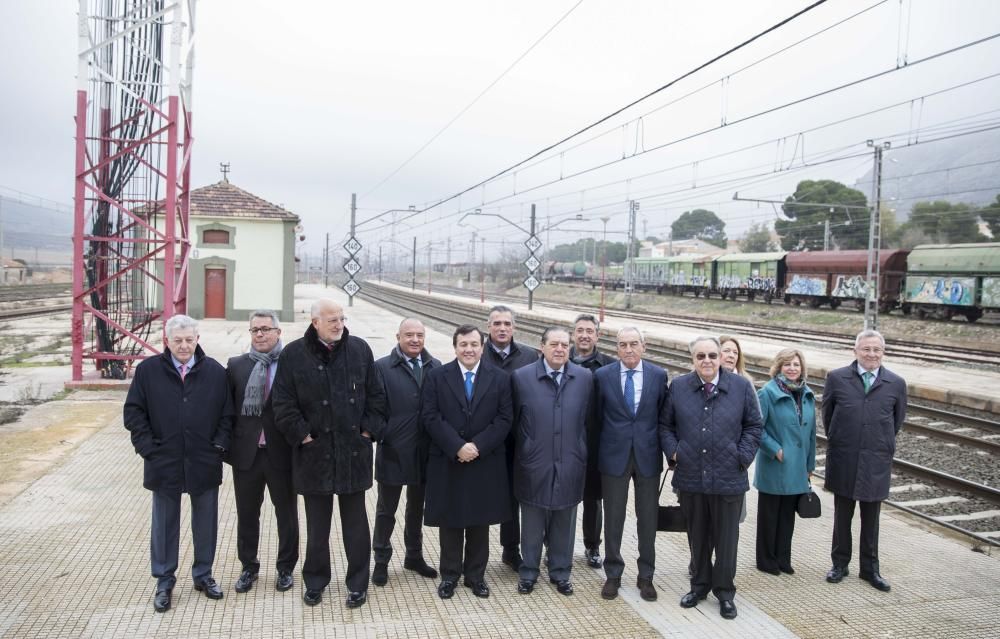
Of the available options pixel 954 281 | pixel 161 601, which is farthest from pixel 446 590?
pixel 954 281

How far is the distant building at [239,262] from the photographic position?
29375mm

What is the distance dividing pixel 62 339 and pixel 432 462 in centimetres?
2014

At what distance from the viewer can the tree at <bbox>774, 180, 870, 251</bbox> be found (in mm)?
55125

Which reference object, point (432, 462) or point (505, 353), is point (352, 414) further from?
point (505, 353)

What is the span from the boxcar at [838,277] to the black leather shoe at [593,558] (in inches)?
1074

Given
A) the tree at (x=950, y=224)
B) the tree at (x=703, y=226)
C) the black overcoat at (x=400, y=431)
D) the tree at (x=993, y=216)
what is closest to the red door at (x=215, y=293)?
the black overcoat at (x=400, y=431)

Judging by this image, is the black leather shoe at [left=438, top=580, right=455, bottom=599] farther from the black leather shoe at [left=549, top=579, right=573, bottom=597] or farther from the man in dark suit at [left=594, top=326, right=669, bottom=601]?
the man in dark suit at [left=594, top=326, right=669, bottom=601]

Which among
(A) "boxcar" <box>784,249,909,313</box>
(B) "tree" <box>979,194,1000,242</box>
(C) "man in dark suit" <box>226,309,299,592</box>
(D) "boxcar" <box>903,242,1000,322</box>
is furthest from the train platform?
(B) "tree" <box>979,194,1000,242</box>

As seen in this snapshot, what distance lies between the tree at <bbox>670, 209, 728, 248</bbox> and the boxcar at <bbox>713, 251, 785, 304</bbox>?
5472 cm

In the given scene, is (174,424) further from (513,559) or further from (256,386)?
A: (513,559)

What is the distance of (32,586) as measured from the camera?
4922 millimetres

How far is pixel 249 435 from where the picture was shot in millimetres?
5027

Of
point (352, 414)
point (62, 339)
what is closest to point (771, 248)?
point (62, 339)

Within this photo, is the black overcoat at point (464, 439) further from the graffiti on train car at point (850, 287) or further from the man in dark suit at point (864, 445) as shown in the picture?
the graffiti on train car at point (850, 287)
